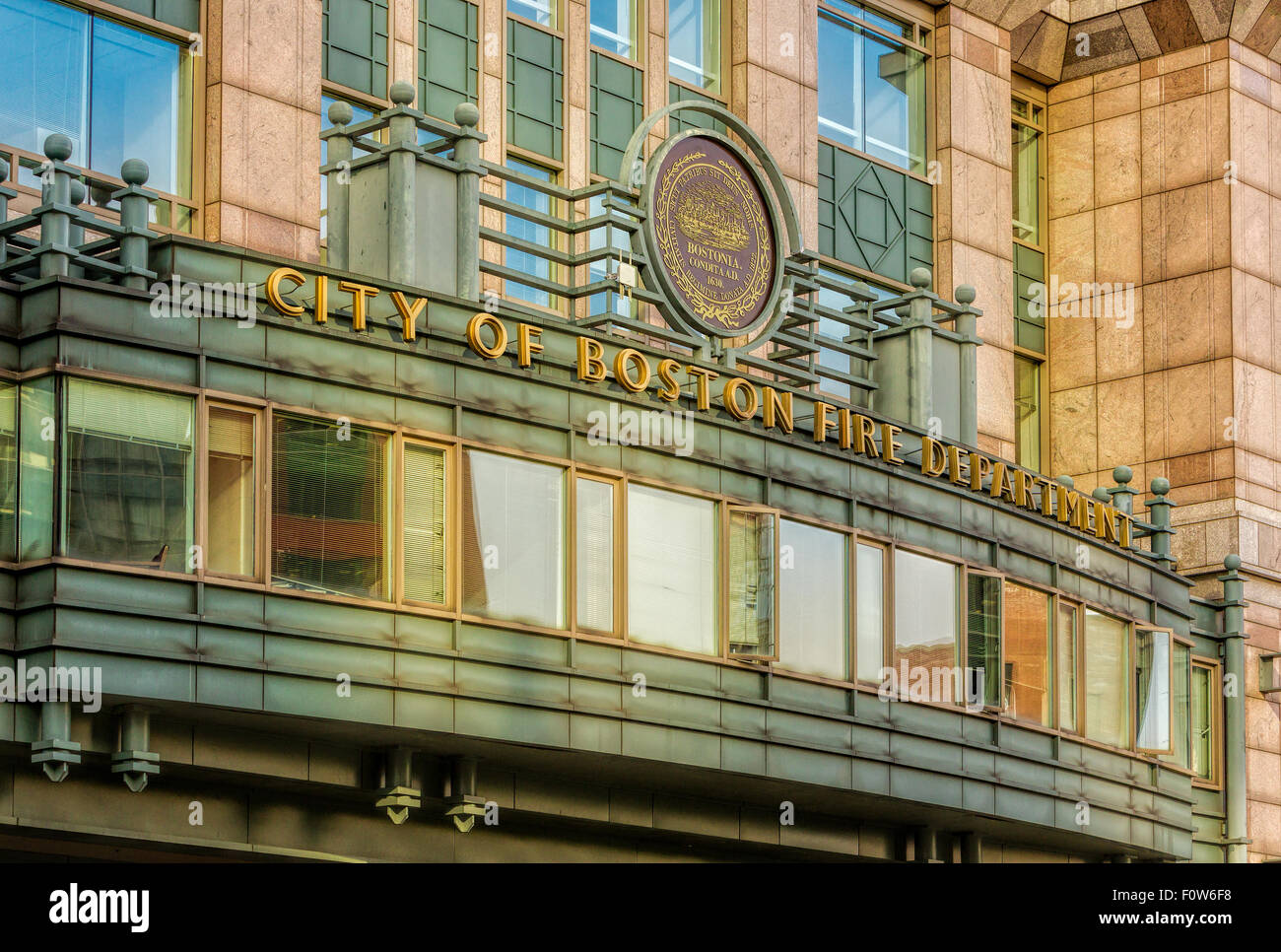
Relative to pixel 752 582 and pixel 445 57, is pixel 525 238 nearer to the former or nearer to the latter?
pixel 445 57

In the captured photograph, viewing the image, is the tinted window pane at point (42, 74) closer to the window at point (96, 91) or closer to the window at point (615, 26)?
the window at point (96, 91)

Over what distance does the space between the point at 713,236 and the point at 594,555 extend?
639 centimetres

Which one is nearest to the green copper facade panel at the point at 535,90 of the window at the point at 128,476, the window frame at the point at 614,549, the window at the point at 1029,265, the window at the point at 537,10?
the window at the point at 537,10

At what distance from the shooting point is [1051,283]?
51.8m

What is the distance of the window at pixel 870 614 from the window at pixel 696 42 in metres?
11.8

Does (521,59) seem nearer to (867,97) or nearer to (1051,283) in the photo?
(867,97)

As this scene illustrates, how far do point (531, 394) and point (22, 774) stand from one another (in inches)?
295

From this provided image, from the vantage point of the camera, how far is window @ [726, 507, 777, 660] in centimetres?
3089

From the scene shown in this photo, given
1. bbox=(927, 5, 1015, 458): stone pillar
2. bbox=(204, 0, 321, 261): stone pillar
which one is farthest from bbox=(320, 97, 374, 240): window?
bbox=(927, 5, 1015, 458): stone pillar

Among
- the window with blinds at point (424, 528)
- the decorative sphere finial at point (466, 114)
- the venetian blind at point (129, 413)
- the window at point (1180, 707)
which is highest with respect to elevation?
the decorative sphere finial at point (466, 114)

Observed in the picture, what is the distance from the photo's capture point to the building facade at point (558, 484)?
26.0 m

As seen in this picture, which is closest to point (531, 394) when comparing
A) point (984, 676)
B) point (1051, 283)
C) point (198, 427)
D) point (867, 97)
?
point (198, 427)

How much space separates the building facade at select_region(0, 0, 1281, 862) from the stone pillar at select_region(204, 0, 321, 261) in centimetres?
7
